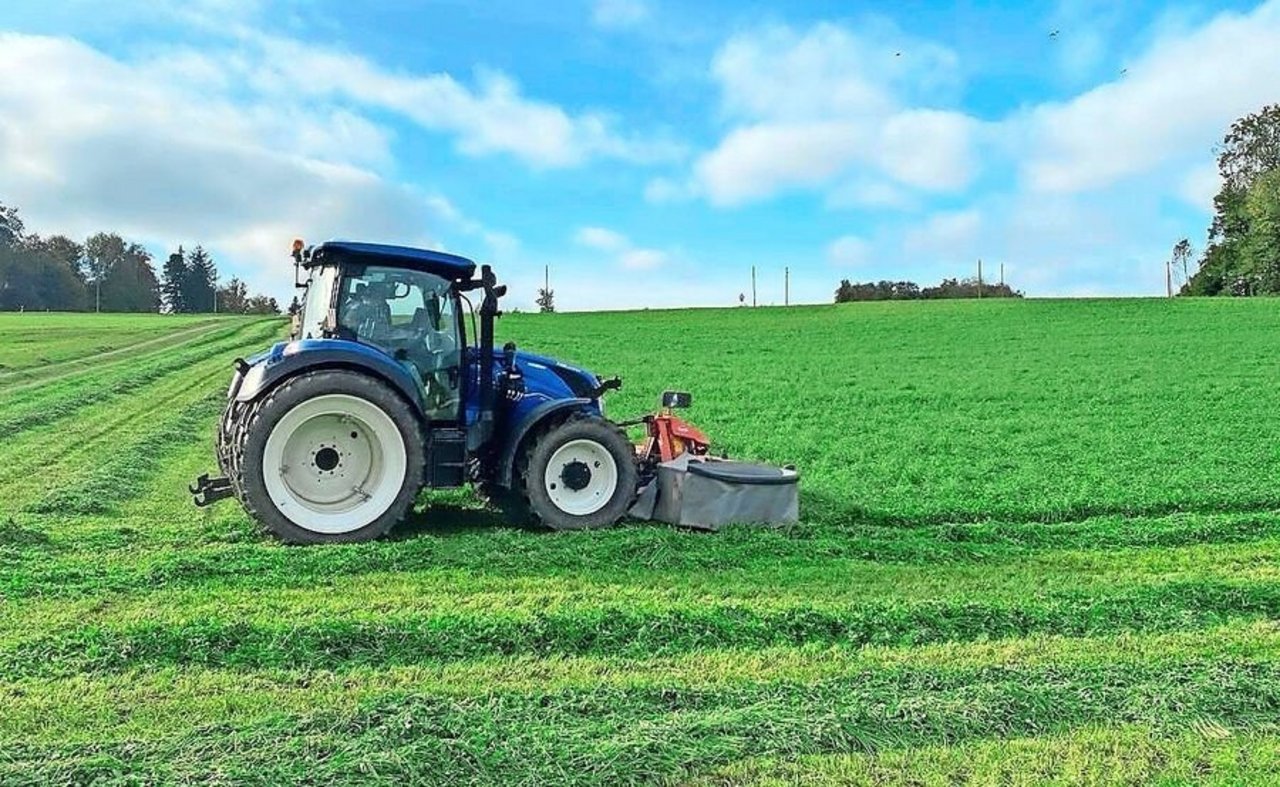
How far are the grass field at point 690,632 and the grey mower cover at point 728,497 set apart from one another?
265mm

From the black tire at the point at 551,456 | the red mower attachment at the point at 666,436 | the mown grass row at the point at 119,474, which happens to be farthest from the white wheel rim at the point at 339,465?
the mown grass row at the point at 119,474

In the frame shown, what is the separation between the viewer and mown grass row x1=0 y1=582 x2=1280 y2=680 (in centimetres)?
447

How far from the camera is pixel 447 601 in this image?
Result: 17.5 ft

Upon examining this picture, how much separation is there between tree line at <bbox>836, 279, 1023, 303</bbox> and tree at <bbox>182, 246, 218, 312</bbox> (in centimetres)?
7270

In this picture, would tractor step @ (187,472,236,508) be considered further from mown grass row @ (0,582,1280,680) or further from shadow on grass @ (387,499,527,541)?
mown grass row @ (0,582,1280,680)

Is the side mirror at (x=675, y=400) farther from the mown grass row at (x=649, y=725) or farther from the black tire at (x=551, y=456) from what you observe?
the mown grass row at (x=649, y=725)

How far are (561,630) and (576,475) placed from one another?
8.62 feet

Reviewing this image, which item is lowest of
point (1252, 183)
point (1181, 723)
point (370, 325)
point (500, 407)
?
point (1181, 723)

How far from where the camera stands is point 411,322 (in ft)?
24.3

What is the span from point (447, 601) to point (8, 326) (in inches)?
1820

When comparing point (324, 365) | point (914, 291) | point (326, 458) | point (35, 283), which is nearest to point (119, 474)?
point (326, 458)

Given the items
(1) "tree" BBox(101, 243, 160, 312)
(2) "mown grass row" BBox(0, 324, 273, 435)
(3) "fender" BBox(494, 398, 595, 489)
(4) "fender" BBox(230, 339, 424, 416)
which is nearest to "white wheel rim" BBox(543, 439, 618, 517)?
(3) "fender" BBox(494, 398, 595, 489)

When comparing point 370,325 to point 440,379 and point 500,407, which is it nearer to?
point 440,379

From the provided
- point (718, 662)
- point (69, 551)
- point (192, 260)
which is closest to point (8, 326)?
point (69, 551)
